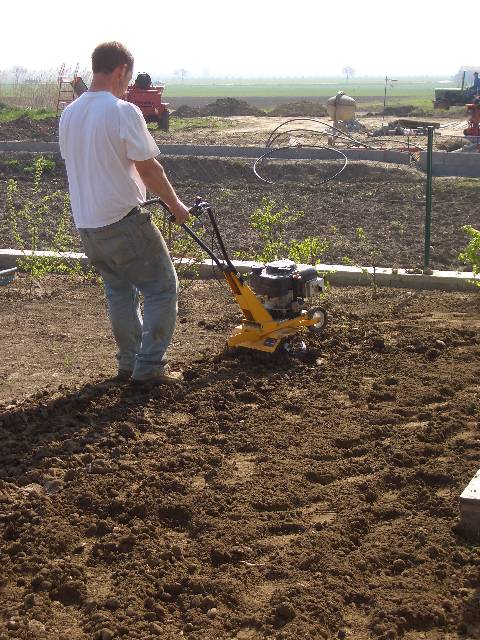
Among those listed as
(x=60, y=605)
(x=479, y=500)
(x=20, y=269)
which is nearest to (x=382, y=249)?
(x=20, y=269)

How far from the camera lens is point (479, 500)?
12.3ft

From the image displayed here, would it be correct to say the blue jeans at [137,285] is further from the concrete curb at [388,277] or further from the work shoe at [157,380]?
the concrete curb at [388,277]

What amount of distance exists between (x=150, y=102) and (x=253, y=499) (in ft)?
75.2

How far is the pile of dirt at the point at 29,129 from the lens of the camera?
78.8 feet

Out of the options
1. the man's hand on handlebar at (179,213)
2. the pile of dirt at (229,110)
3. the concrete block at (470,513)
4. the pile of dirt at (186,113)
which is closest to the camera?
the concrete block at (470,513)

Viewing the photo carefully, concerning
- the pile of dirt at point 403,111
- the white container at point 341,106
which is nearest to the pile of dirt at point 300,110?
the pile of dirt at point 403,111

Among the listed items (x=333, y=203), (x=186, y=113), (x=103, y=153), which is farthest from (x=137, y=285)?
(x=186, y=113)

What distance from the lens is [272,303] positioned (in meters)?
6.37

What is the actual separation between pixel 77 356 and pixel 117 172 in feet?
5.63

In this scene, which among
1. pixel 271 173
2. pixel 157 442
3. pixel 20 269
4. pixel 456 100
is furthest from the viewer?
pixel 456 100

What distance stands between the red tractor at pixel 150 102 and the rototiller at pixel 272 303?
798 inches

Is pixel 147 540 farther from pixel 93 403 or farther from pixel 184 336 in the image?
pixel 184 336

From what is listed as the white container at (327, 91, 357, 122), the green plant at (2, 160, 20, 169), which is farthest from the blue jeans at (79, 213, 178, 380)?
the white container at (327, 91, 357, 122)

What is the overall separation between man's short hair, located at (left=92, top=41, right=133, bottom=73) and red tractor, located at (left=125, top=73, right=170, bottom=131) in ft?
68.7
